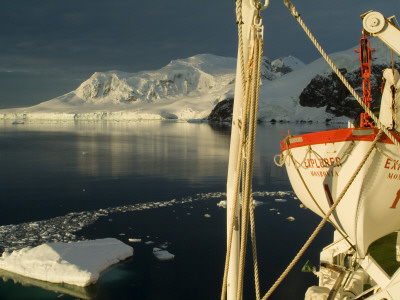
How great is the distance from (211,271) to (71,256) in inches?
118

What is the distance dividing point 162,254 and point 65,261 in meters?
2.27

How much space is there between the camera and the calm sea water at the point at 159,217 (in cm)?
805

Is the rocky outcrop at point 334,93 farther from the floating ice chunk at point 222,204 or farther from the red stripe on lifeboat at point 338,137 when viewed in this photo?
the red stripe on lifeboat at point 338,137

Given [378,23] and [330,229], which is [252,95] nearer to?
[378,23]

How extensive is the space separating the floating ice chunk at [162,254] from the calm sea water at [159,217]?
16cm

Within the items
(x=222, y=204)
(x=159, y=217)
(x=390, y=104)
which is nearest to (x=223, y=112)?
(x=222, y=204)

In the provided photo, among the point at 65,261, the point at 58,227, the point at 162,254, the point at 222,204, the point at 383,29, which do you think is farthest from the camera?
the point at 222,204

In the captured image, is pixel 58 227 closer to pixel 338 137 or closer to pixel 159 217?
pixel 159 217

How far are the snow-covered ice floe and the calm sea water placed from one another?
0.18 meters

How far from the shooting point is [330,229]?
39.3 ft

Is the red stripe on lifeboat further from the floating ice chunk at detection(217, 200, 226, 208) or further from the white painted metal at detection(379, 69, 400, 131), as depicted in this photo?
the floating ice chunk at detection(217, 200, 226, 208)

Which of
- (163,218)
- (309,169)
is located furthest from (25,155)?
(309,169)

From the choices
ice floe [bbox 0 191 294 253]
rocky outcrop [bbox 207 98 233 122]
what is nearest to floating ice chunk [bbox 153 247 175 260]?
ice floe [bbox 0 191 294 253]

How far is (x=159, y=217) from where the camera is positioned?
12961 mm
